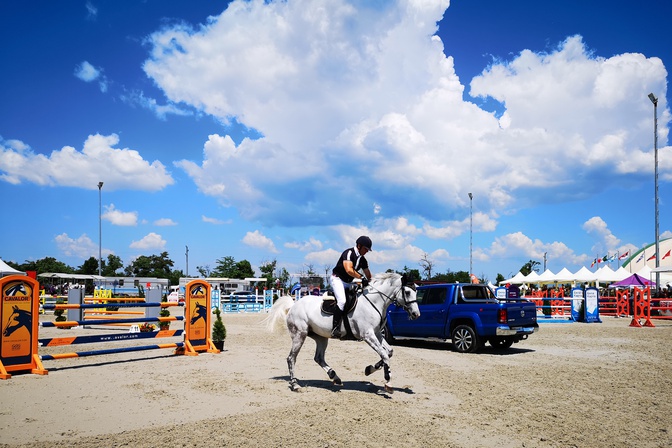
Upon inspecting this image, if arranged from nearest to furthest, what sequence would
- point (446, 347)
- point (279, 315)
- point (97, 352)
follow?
point (279, 315), point (97, 352), point (446, 347)

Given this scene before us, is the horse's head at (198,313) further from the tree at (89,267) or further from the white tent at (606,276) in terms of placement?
the tree at (89,267)

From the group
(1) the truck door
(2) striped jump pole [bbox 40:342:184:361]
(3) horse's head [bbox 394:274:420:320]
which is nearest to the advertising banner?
(2) striped jump pole [bbox 40:342:184:361]

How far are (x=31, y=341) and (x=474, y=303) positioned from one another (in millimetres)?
10573

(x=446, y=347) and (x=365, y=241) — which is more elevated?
(x=365, y=241)

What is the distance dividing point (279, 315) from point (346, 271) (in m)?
2.02

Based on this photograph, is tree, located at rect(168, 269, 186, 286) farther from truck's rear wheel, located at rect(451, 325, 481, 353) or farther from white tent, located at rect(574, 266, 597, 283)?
truck's rear wheel, located at rect(451, 325, 481, 353)

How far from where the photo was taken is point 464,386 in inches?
348

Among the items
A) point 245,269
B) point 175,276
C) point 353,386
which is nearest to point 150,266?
point 175,276

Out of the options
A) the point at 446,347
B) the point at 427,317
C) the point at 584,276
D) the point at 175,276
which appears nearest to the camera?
the point at 427,317

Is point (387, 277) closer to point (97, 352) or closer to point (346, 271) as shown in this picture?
point (346, 271)

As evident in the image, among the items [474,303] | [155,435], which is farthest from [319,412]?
[474,303]

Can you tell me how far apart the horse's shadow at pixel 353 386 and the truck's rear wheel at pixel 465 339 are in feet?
17.2

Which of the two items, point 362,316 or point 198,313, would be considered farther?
point 198,313

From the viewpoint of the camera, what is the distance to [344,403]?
7.47 metres
